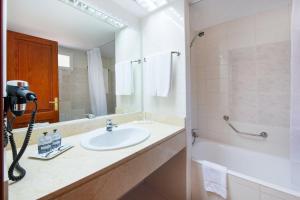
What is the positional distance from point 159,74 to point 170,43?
353 millimetres

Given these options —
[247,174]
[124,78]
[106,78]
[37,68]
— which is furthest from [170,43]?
[247,174]

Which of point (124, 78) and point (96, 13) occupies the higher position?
point (96, 13)

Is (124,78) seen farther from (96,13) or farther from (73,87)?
(96,13)

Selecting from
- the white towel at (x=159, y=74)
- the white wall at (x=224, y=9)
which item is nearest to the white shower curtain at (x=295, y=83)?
the white wall at (x=224, y=9)

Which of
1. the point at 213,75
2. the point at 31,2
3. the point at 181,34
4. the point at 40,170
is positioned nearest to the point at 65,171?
the point at 40,170

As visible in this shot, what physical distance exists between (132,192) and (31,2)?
2.10 metres

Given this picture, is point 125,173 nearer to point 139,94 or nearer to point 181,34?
point 139,94

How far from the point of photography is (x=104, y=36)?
5.35ft

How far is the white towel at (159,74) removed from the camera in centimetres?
159

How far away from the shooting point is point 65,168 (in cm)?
74

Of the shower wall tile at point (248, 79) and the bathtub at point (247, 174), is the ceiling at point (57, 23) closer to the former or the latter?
the shower wall tile at point (248, 79)

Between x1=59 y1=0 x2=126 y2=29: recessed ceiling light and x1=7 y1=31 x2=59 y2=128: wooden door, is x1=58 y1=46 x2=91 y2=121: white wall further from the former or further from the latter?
x1=59 y1=0 x2=126 y2=29: recessed ceiling light

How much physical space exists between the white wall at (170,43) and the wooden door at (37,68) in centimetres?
101

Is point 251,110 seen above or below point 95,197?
above
